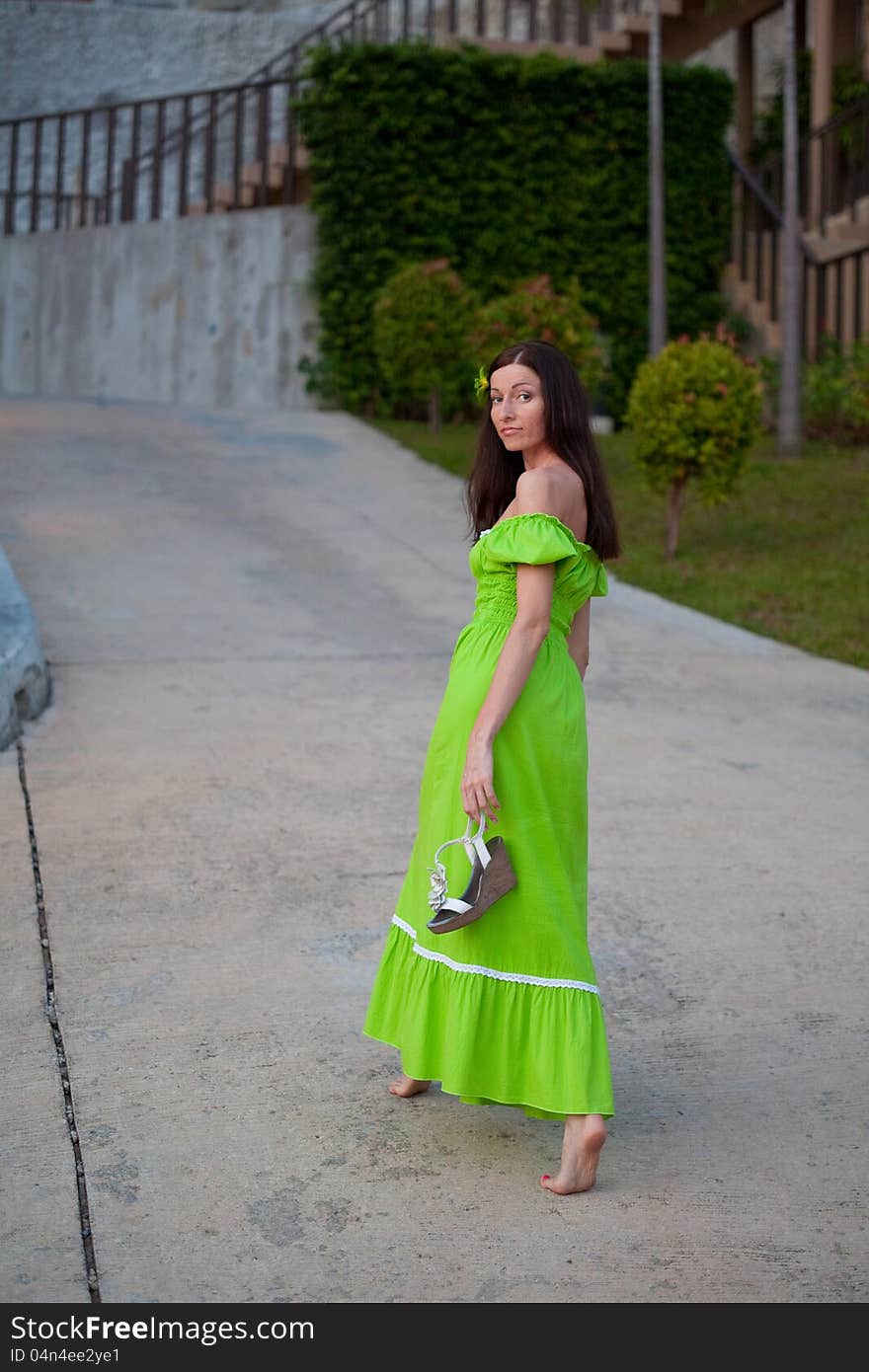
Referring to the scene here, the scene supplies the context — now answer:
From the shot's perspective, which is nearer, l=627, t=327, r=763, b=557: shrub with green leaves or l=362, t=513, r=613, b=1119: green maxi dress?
l=362, t=513, r=613, b=1119: green maxi dress

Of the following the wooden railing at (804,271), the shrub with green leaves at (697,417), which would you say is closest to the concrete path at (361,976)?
the shrub with green leaves at (697,417)

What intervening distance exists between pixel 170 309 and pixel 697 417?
30.0 feet

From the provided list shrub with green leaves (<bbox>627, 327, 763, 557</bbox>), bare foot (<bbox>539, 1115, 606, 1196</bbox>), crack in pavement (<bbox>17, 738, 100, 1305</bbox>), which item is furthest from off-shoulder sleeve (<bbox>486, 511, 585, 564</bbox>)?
shrub with green leaves (<bbox>627, 327, 763, 557</bbox>)

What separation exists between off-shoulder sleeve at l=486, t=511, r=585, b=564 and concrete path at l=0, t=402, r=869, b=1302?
107 cm

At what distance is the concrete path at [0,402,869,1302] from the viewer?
239 cm

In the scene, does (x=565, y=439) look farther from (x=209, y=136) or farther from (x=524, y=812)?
(x=209, y=136)

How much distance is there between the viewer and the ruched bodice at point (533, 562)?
2.64 m

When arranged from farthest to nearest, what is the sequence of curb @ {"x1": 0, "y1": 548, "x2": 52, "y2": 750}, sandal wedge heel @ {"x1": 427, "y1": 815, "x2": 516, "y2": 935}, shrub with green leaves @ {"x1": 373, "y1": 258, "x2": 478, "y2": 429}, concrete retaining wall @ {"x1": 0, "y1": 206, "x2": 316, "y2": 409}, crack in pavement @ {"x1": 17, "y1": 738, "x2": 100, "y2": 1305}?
concrete retaining wall @ {"x1": 0, "y1": 206, "x2": 316, "y2": 409} < shrub with green leaves @ {"x1": 373, "y1": 258, "x2": 478, "y2": 429} < curb @ {"x1": 0, "y1": 548, "x2": 52, "y2": 750} < sandal wedge heel @ {"x1": 427, "y1": 815, "x2": 516, "y2": 935} < crack in pavement @ {"x1": 17, "y1": 738, "x2": 100, "y2": 1305}

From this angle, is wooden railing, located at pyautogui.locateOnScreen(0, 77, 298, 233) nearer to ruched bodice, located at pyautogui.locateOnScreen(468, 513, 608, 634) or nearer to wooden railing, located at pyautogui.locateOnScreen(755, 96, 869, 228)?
wooden railing, located at pyautogui.locateOnScreen(755, 96, 869, 228)

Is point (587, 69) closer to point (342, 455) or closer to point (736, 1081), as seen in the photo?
point (342, 455)

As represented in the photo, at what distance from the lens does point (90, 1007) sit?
327cm

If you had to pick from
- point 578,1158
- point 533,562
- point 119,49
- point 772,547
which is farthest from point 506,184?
point 578,1158

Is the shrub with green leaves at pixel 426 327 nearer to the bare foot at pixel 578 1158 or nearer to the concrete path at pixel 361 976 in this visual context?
the concrete path at pixel 361 976

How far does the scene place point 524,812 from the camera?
2.66m
